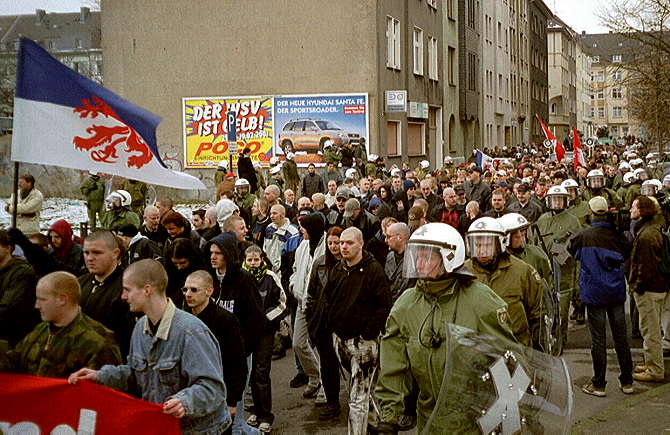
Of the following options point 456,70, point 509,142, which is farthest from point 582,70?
point 456,70

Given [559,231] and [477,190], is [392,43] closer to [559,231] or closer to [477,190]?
[477,190]

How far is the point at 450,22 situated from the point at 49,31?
7439 cm

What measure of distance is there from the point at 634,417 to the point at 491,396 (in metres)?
4.57

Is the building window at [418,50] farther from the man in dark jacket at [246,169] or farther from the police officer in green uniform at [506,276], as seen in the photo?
the police officer in green uniform at [506,276]

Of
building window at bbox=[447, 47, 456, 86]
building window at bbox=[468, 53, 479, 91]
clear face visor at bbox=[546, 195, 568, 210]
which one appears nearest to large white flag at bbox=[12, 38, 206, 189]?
clear face visor at bbox=[546, 195, 568, 210]

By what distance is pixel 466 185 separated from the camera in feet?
54.4

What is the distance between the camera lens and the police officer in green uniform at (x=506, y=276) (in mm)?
6348

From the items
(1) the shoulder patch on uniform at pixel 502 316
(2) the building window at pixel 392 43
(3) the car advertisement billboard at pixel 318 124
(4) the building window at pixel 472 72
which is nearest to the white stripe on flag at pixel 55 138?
(1) the shoulder patch on uniform at pixel 502 316

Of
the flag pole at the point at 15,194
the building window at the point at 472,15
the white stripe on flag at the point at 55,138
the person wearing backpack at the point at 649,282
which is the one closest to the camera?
the flag pole at the point at 15,194

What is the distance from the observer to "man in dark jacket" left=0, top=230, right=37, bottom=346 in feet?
19.4

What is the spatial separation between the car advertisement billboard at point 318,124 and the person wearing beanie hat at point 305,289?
20855mm

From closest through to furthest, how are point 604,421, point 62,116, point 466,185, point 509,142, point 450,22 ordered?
1. point 62,116
2. point 604,421
3. point 466,185
4. point 450,22
5. point 509,142

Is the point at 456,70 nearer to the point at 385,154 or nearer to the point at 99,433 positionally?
the point at 385,154

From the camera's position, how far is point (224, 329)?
5922 mm
